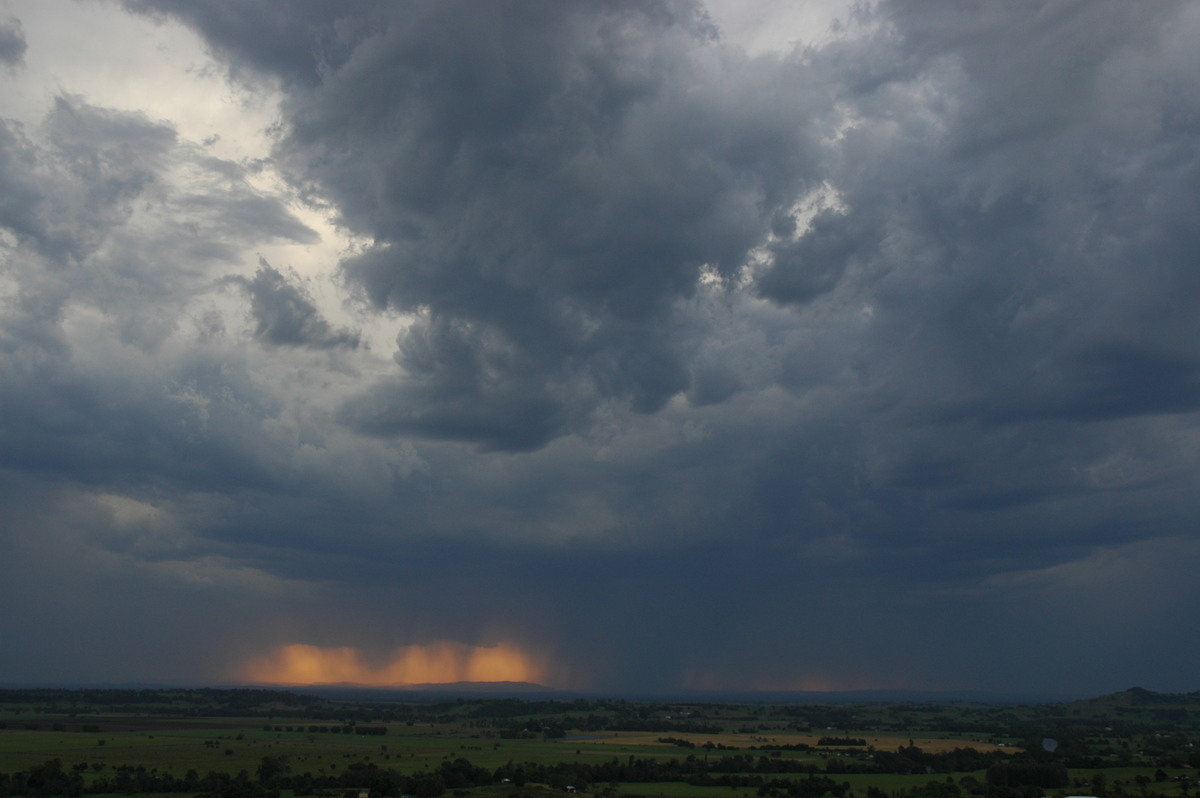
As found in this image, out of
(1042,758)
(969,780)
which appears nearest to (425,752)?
(969,780)

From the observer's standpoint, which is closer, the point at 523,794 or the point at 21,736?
the point at 523,794

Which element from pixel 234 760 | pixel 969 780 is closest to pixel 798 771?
pixel 969 780

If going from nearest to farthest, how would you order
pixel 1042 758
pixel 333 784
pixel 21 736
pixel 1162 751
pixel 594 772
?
pixel 333 784 → pixel 594 772 → pixel 1042 758 → pixel 1162 751 → pixel 21 736

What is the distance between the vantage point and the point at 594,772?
452 feet

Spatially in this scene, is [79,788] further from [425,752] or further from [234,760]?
[425,752]

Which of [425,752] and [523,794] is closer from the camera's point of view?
[523,794]

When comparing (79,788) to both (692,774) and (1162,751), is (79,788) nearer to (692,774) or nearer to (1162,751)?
(692,774)

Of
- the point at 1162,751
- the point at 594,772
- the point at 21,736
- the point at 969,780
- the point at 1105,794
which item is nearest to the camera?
the point at 1105,794

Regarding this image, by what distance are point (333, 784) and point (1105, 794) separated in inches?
4034

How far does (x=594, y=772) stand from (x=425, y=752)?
5319 centimetres

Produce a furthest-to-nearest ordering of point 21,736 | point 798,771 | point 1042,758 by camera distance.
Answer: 1. point 21,736
2. point 1042,758
3. point 798,771

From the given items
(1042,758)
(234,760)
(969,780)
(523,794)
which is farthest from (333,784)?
(1042,758)

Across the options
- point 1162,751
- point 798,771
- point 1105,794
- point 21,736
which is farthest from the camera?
point 21,736

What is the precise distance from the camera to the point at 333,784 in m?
119
